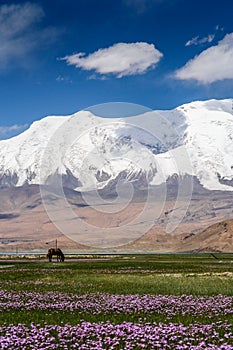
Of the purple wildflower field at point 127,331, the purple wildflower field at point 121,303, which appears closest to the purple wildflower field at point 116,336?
the purple wildflower field at point 127,331

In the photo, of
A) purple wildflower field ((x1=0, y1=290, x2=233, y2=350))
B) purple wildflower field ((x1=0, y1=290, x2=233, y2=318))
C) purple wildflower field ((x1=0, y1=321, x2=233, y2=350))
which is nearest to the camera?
purple wildflower field ((x1=0, y1=321, x2=233, y2=350))

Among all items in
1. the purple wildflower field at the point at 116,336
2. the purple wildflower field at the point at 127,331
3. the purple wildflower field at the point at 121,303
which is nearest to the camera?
the purple wildflower field at the point at 116,336

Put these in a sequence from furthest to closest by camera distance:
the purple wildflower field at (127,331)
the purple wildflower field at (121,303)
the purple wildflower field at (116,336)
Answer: the purple wildflower field at (121,303) → the purple wildflower field at (127,331) → the purple wildflower field at (116,336)

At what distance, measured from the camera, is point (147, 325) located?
19.0 metres

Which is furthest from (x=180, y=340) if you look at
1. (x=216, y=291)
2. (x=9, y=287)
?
(x=9, y=287)

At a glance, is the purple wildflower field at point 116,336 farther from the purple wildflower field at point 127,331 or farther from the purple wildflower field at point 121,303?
the purple wildflower field at point 121,303

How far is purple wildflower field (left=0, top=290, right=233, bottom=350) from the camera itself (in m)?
15.9

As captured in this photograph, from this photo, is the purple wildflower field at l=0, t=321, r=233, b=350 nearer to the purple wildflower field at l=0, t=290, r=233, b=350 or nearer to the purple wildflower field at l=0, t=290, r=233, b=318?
the purple wildflower field at l=0, t=290, r=233, b=350

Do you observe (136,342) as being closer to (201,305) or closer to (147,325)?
(147,325)

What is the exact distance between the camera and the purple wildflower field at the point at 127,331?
1585cm

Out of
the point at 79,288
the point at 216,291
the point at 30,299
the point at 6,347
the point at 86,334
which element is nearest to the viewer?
the point at 6,347

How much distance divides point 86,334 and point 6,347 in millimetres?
3015

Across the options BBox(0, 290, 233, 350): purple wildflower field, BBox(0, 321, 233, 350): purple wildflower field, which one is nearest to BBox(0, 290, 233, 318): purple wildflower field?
BBox(0, 290, 233, 350): purple wildflower field

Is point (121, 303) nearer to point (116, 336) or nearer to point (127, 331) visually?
point (127, 331)
